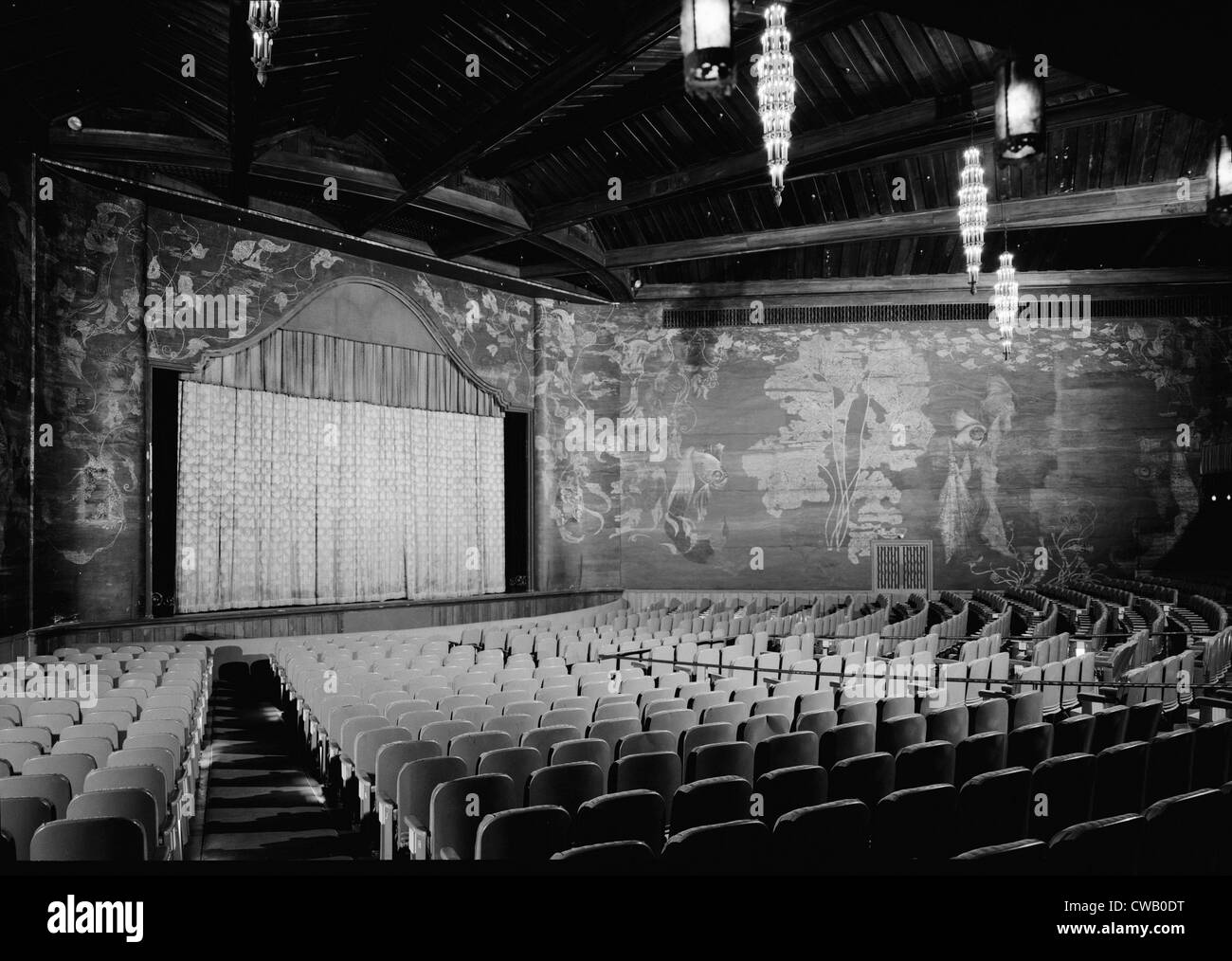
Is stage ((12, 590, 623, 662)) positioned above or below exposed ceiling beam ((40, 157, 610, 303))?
below

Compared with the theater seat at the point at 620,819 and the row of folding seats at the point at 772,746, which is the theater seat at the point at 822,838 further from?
the row of folding seats at the point at 772,746

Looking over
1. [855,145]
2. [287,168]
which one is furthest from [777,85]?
[287,168]

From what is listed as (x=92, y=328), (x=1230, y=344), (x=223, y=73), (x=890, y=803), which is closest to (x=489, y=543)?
(x=92, y=328)

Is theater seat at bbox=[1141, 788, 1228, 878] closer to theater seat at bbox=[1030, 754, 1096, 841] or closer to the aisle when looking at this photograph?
theater seat at bbox=[1030, 754, 1096, 841]

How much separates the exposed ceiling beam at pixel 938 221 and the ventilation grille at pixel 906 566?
688cm

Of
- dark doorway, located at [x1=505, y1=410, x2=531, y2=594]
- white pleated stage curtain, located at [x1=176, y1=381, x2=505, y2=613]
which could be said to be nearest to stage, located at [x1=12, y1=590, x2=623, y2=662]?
white pleated stage curtain, located at [x1=176, y1=381, x2=505, y2=613]

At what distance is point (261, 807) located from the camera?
5918 mm

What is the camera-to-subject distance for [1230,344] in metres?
19.4

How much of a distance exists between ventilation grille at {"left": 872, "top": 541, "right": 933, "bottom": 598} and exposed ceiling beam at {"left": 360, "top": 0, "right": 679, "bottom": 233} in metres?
12.3

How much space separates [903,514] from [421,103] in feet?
43.0

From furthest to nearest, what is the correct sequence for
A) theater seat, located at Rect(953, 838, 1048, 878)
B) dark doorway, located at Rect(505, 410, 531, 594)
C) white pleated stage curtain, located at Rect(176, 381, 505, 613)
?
dark doorway, located at Rect(505, 410, 531, 594)
white pleated stage curtain, located at Rect(176, 381, 505, 613)
theater seat, located at Rect(953, 838, 1048, 878)

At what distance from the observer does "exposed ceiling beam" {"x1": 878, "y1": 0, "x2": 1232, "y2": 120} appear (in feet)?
12.1

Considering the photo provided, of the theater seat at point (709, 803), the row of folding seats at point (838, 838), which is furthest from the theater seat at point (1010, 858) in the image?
the theater seat at point (709, 803)

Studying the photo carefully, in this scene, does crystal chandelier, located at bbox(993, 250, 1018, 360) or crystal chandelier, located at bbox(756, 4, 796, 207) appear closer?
crystal chandelier, located at bbox(756, 4, 796, 207)
